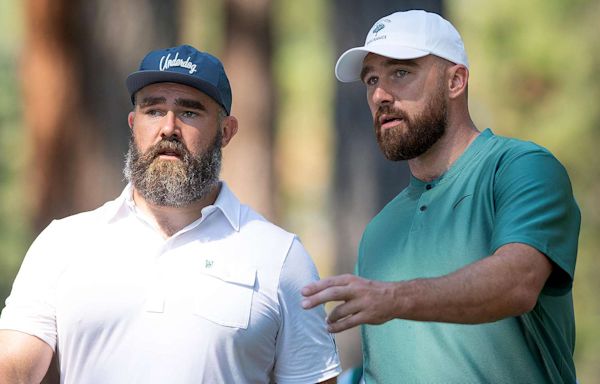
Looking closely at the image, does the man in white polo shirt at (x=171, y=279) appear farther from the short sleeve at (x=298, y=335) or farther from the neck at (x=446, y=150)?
the neck at (x=446, y=150)

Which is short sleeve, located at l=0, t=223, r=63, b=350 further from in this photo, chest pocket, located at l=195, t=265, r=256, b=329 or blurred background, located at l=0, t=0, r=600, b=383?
blurred background, located at l=0, t=0, r=600, b=383

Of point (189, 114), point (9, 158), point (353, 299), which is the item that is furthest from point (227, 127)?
point (9, 158)

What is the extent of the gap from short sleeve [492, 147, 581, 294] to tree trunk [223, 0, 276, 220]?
19.5 ft

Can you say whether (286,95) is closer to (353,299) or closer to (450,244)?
(450,244)

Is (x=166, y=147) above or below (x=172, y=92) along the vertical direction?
below

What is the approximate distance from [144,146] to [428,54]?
118cm

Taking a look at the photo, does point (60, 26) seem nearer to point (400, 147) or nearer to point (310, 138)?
point (400, 147)

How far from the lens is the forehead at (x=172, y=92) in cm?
468

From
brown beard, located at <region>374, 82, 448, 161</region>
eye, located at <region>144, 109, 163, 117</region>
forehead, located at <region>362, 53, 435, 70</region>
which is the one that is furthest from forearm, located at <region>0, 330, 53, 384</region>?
forehead, located at <region>362, 53, 435, 70</region>

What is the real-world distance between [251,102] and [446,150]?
6.03 metres

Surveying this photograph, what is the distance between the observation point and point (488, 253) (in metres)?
3.79

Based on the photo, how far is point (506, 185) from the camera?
3.77 metres

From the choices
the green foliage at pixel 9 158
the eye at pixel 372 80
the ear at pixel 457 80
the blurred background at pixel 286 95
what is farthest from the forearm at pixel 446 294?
the green foliage at pixel 9 158

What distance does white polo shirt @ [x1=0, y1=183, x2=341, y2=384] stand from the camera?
14.1 ft
